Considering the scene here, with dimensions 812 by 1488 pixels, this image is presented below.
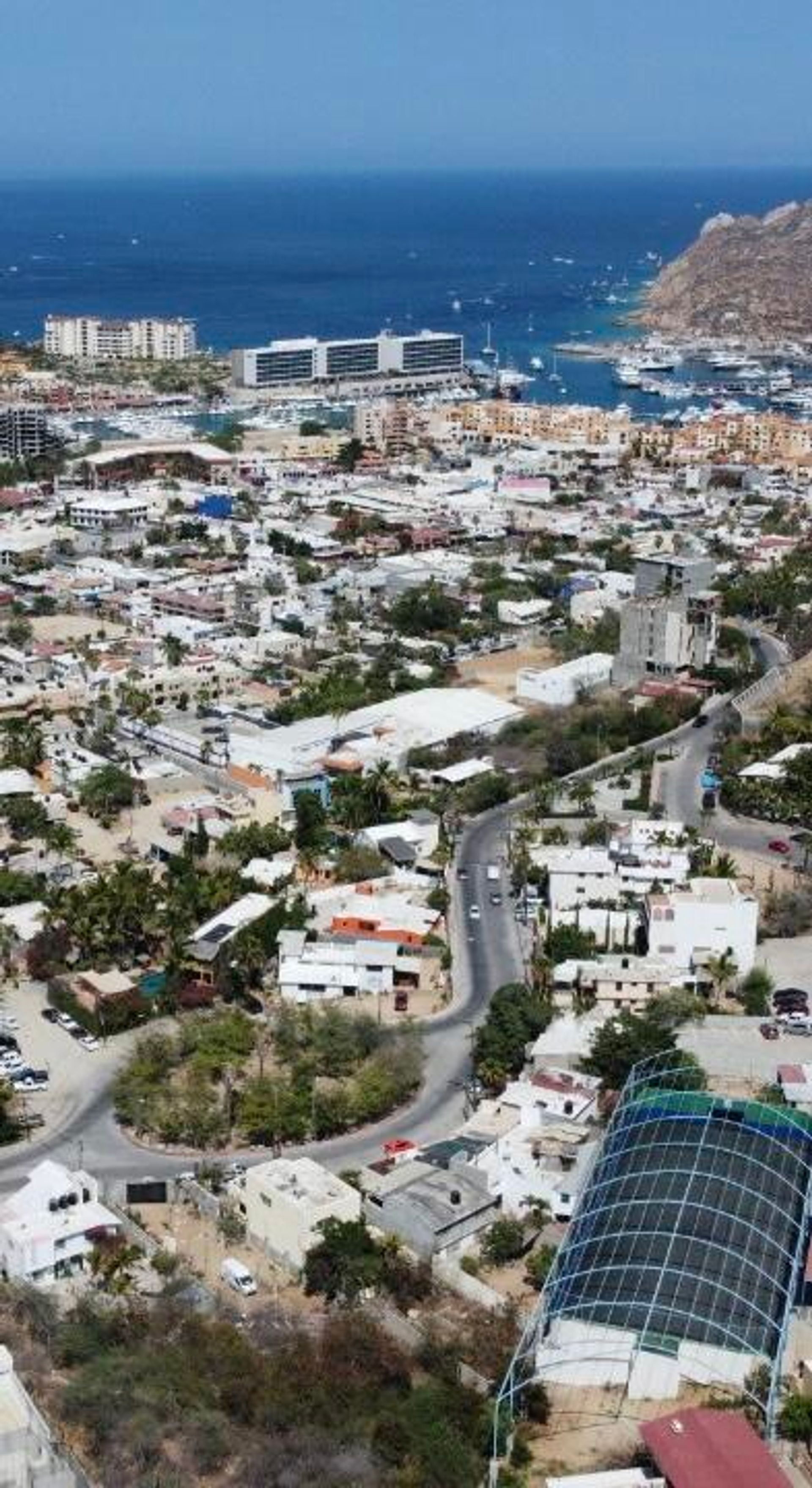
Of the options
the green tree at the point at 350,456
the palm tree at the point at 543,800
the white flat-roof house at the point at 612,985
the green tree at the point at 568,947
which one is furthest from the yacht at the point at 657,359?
the white flat-roof house at the point at 612,985

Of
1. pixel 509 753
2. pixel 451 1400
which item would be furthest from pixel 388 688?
pixel 451 1400

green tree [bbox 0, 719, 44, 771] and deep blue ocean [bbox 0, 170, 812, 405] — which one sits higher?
deep blue ocean [bbox 0, 170, 812, 405]

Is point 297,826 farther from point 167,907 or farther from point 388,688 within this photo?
point 388,688

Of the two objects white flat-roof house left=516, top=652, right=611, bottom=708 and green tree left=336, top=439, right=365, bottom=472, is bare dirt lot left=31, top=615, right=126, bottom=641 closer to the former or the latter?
white flat-roof house left=516, top=652, right=611, bottom=708

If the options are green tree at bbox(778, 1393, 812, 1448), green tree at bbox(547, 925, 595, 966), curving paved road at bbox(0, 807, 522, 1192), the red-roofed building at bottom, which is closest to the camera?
the red-roofed building at bottom

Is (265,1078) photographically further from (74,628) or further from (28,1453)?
(74,628)

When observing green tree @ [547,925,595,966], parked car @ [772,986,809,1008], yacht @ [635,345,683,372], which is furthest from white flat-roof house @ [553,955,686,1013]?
yacht @ [635,345,683,372]

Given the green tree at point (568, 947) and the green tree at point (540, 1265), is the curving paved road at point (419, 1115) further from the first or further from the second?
the green tree at point (540, 1265)
